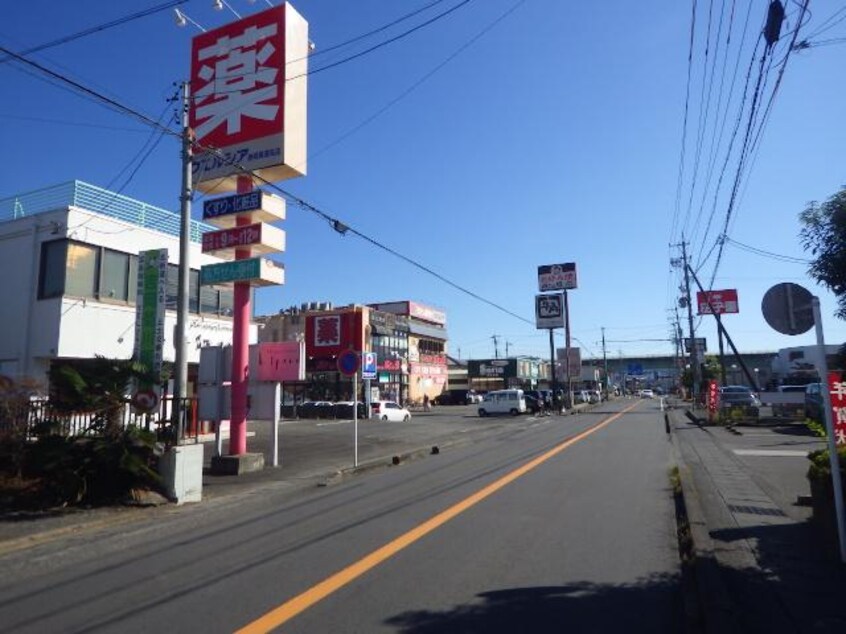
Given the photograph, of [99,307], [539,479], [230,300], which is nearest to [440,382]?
[230,300]

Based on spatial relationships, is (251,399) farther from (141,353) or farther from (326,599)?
(326,599)

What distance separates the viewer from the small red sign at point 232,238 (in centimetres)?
1555

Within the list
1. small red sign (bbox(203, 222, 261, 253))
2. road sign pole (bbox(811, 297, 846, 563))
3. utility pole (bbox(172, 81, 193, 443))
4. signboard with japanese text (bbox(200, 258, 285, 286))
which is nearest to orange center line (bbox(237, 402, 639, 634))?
road sign pole (bbox(811, 297, 846, 563))

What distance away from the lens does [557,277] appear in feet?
217

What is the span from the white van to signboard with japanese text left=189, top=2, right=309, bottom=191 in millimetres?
35191

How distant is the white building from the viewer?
60.8ft

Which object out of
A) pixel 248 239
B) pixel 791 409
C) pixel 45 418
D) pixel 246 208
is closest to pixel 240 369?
pixel 248 239

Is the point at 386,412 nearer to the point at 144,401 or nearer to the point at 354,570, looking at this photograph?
the point at 144,401

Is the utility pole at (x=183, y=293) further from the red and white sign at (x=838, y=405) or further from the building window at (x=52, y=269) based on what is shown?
the red and white sign at (x=838, y=405)

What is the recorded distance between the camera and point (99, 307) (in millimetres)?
19562

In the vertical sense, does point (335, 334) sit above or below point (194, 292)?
above

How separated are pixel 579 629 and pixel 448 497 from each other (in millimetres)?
6234

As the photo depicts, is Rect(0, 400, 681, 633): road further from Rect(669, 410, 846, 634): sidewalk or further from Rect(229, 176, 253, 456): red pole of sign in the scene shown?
Rect(229, 176, 253, 456): red pole of sign

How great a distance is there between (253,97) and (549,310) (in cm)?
4991
